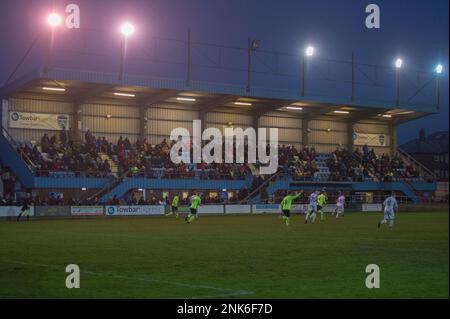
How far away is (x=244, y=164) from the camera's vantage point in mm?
67500

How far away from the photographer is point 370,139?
279 ft

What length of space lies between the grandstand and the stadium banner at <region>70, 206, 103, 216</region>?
219cm

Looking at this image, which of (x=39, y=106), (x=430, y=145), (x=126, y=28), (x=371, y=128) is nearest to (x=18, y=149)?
(x=39, y=106)

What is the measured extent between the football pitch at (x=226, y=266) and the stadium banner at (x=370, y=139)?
2204 inches

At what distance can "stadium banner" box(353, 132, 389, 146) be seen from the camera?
8369 centimetres

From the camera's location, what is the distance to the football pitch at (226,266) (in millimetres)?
13305

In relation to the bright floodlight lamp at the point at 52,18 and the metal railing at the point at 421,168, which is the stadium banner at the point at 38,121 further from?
the metal railing at the point at 421,168

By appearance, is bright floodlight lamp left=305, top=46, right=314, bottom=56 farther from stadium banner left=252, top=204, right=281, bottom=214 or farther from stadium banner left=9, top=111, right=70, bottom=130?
stadium banner left=9, top=111, right=70, bottom=130

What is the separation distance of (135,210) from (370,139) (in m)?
38.9

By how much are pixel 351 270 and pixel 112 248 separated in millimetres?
9653

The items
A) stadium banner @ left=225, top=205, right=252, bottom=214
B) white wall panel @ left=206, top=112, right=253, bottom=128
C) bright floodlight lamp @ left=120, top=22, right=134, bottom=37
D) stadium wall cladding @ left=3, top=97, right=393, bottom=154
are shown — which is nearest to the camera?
bright floodlight lamp @ left=120, top=22, right=134, bottom=37

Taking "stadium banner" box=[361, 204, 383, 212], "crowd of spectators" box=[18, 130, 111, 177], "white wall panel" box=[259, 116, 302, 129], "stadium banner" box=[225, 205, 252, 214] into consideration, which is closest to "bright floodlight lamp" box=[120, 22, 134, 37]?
"crowd of spectators" box=[18, 130, 111, 177]
